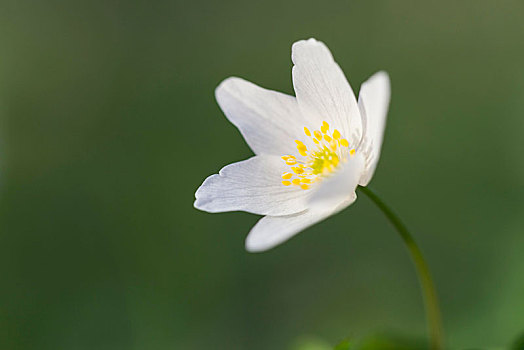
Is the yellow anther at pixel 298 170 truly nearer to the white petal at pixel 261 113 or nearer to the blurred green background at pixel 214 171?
the white petal at pixel 261 113

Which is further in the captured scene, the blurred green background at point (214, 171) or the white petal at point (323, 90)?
the blurred green background at point (214, 171)

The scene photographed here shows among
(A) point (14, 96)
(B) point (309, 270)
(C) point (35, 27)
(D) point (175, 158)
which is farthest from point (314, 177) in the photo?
(C) point (35, 27)

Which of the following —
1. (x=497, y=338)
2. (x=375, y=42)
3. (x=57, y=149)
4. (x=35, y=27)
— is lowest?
(x=497, y=338)

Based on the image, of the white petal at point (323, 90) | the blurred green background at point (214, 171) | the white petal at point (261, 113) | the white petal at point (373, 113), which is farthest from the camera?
the blurred green background at point (214, 171)

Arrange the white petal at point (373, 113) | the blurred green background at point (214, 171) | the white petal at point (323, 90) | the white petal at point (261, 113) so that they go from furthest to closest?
the blurred green background at point (214, 171) < the white petal at point (261, 113) < the white petal at point (323, 90) < the white petal at point (373, 113)

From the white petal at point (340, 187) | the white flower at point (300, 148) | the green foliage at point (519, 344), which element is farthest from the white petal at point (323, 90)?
the green foliage at point (519, 344)

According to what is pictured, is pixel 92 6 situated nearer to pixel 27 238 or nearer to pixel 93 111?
pixel 93 111

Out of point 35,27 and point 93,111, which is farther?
point 35,27
